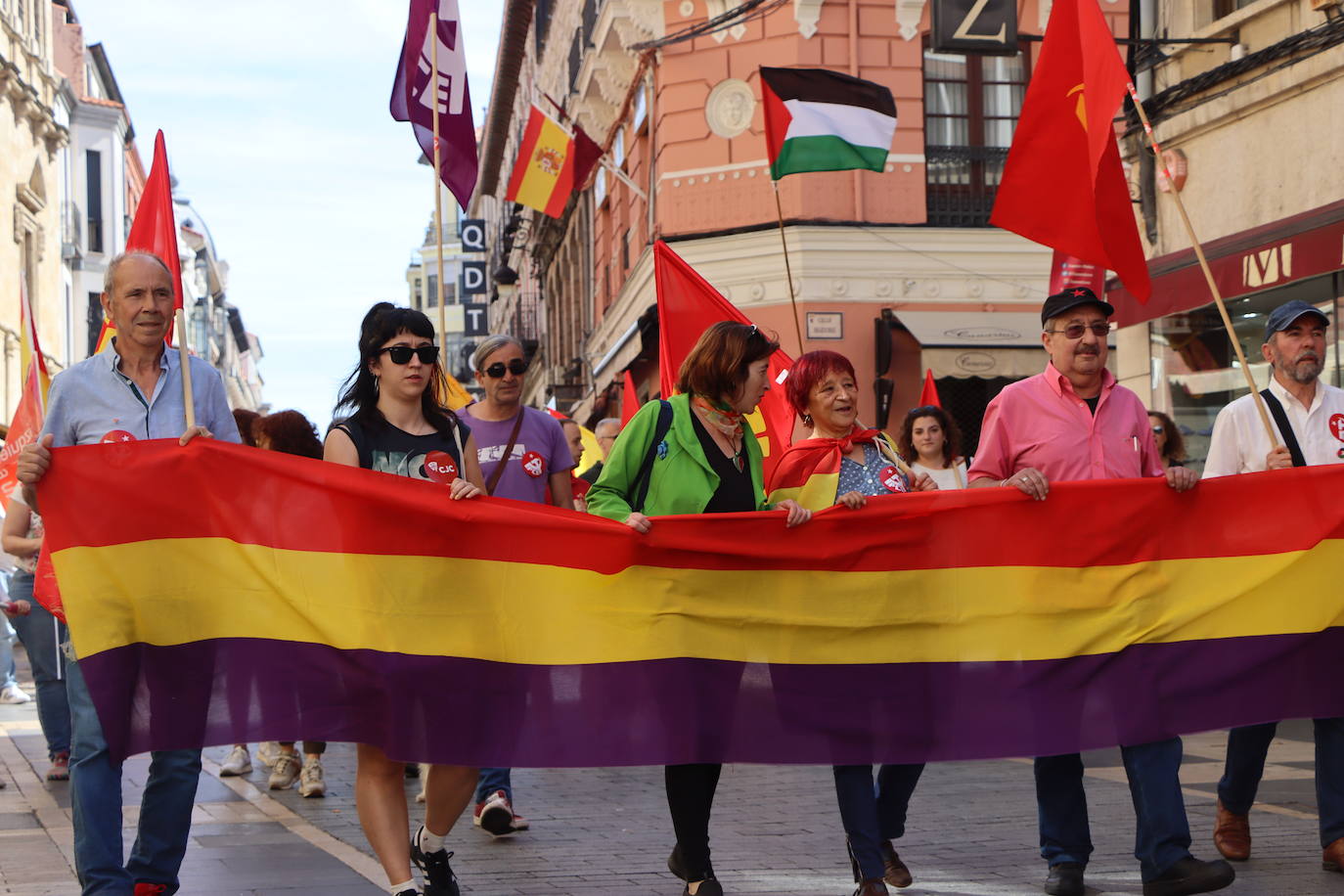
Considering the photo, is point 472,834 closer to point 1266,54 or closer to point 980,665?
point 980,665

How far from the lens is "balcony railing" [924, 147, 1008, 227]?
22.5 meters

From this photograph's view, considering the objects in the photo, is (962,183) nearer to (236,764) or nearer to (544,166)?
(544,166)

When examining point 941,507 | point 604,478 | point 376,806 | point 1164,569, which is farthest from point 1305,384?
point 376,806

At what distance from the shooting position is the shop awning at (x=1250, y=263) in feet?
40.6

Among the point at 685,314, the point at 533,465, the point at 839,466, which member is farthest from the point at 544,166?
the point at 839,466

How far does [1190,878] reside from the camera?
5496 millimetres

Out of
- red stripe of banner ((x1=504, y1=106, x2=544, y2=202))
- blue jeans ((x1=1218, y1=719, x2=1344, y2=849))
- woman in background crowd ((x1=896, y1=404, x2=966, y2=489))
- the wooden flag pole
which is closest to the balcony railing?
red stripe of banner ((x1=504, y1=106, x2=544, y2=202))

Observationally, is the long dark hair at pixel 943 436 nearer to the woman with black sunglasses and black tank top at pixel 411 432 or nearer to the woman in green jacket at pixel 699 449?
the woman in green jacket at pixel 699 449

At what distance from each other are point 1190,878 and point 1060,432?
156 centimetres

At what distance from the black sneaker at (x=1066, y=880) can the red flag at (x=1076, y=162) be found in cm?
211

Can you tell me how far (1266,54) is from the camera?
13.3 meters

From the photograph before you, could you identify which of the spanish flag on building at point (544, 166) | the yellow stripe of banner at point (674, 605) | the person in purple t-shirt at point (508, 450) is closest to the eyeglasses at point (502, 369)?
the person in purple t-shirt at point (508, 450)

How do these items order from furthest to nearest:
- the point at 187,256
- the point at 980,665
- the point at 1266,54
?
the point at 187,256, the point at 1266,54, the point at 980,665

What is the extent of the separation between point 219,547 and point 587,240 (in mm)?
29975
